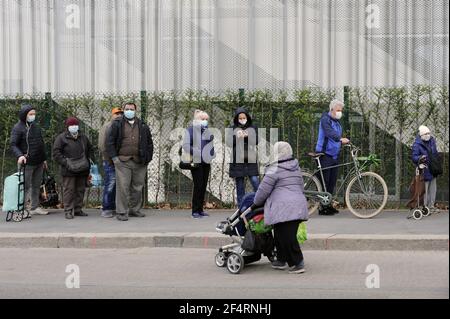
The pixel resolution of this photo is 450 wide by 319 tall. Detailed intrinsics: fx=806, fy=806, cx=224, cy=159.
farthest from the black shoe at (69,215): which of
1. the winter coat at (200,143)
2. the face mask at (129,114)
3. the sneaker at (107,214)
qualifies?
the winter coat at (200,143)

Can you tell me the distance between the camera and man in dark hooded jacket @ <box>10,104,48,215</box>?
1332 centimetres

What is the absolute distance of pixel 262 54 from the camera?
15555mm

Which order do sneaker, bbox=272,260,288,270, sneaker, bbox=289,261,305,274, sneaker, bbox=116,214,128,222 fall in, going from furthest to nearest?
sneaker, bbox=116,214,128,222, sneaker, bbox=272,260,288,270, sneaker, bbox=289,261,305,274

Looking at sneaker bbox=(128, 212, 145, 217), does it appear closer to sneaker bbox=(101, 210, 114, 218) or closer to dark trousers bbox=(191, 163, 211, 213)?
sneaker bbox=(101, 210, 114, 218)

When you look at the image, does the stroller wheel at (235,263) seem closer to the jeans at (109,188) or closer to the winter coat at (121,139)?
the winter coat at (121,139)

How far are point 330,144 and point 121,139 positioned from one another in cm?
342

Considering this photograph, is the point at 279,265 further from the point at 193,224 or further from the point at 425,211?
the point at 425,211

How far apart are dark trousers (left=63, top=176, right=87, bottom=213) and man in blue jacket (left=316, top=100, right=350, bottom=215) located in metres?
4.05

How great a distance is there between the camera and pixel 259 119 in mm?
14336

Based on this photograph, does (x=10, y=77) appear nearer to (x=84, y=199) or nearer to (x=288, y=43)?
(x=84, y=199)

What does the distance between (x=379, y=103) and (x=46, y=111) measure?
6063mm

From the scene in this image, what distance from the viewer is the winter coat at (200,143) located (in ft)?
42.4

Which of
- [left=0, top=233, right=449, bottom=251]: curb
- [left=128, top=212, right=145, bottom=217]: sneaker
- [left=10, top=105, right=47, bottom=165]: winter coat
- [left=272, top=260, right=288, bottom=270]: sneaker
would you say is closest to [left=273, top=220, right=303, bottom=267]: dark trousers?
[left=272, top=260, right=288, bottom=270]: sneaker

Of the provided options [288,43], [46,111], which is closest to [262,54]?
[288,43]
